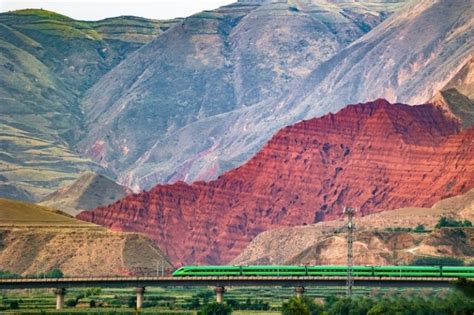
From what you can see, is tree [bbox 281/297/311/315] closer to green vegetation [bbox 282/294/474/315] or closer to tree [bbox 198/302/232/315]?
green vegetation [bbox 282/294/474/315]

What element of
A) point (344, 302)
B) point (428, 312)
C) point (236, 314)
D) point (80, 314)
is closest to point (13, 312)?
point (80, 314)

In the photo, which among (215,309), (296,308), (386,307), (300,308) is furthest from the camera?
(215,309)

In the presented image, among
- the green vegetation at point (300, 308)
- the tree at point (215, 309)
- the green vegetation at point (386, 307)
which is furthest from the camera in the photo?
the tree at point (215, 309)

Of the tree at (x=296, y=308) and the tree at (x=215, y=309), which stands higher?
the tree at (x=215, y=309)

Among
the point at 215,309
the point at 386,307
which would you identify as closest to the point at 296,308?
the point at 386,307

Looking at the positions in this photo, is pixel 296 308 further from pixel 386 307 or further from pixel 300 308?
pixel 386 307

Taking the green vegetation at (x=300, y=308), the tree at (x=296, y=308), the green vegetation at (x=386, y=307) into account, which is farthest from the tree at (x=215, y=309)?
the tree at (x=296, y=308)

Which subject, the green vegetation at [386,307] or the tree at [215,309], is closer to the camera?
the green vegetation at [386,307]

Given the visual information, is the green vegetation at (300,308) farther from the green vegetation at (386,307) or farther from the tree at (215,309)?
the tree at (215,309)

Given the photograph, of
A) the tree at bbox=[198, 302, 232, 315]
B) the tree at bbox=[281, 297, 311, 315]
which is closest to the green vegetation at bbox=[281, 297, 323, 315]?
the tree at bbox=[281, 297, 311, 315]
